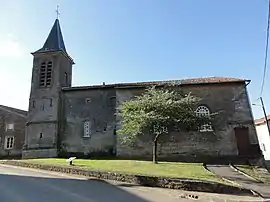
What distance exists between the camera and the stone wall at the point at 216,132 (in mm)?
27688

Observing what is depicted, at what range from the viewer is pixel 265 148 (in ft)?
149

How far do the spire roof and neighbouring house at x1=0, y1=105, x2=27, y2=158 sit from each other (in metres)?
10.0

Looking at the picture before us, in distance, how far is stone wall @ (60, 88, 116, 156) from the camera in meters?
30.5

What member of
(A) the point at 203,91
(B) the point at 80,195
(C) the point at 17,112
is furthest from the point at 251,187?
(C) the point at 17,112

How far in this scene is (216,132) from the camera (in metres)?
28.0

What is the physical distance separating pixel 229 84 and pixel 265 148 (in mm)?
21517

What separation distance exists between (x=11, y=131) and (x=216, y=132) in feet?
86.1

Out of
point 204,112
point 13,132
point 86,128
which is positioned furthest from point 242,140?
point 13,132

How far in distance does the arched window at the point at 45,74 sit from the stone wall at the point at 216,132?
1069cm

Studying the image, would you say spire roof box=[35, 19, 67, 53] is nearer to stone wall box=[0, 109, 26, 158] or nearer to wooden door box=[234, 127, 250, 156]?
stone wall box=[0, 109, 26, 158]

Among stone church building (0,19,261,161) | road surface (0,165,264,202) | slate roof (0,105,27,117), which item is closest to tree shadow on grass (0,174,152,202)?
Result: road surface (0,165,264,202)

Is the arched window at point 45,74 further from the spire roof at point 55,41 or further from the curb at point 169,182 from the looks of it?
the curb at point 169,182

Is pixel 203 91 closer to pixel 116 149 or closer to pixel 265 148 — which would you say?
pixel 116 149

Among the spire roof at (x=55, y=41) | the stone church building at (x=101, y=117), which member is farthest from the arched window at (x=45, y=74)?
the spire roof at (x=55, y=41)
